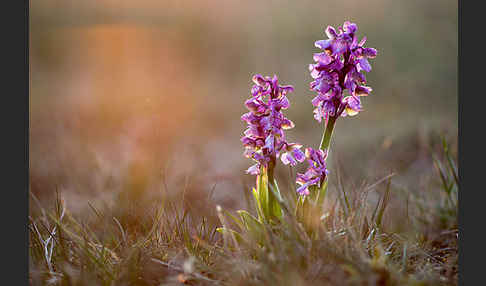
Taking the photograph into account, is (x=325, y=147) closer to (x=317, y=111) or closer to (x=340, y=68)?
(x=317, y=111)

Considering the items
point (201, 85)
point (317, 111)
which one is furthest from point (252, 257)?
point (201, 85)

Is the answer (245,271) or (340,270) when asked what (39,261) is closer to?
(245,271)

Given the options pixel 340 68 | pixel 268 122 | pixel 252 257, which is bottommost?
pixel 252 257

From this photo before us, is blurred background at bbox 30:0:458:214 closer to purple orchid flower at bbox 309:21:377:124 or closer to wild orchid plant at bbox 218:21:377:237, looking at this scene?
wild orchid plant at bbox 218:21:377:237

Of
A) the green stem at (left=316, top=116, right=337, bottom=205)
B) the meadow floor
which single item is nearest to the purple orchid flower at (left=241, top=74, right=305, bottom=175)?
the green stem at (left=316, top=116, right=337, bottom=205)

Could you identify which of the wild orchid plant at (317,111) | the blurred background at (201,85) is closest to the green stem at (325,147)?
the wild orchid plant at (317,111)

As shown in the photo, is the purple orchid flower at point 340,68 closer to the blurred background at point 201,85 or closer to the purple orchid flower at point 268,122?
the purple orchid flower at point 268,122
